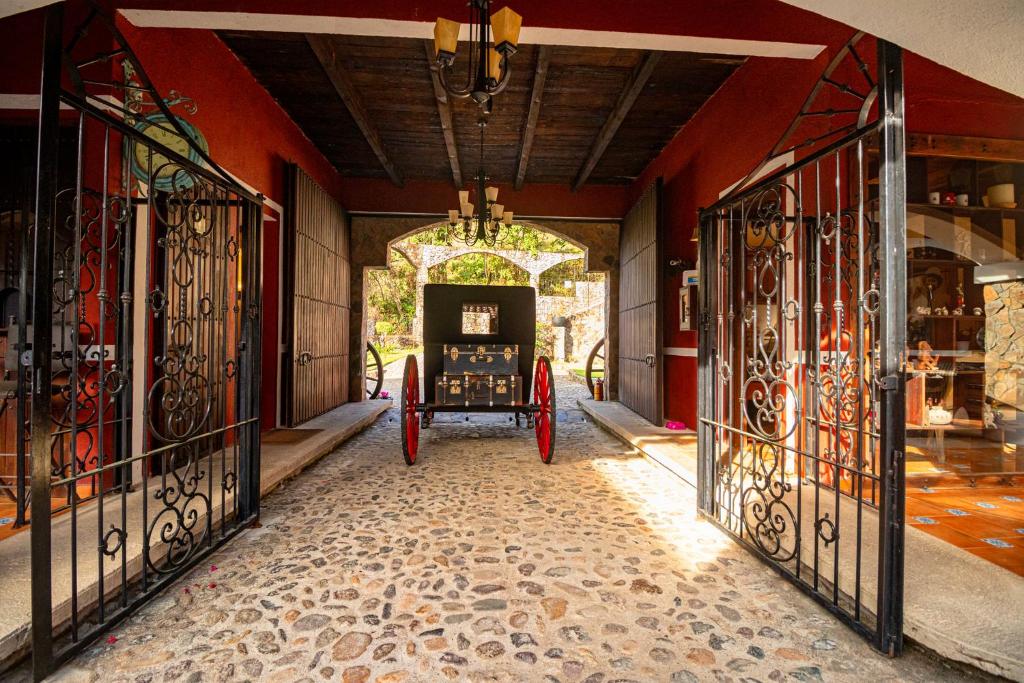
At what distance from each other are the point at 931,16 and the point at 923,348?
358 cm

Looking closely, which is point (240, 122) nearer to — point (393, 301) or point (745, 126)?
point (745, 126)

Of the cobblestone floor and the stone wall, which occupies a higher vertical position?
the stone wall

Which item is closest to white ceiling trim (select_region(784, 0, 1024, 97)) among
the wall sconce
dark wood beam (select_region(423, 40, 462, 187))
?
dark wood beam (select_region(423, 40, 462, 187))

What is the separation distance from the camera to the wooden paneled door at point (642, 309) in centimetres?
618

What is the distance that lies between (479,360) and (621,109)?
10.4 ft

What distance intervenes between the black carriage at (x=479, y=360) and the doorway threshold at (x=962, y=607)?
2.66 meters

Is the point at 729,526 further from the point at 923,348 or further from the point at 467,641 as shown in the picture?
the point at 923,348

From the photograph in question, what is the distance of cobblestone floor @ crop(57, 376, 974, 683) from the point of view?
1638 mm

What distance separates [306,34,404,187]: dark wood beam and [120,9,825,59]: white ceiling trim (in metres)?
0.51

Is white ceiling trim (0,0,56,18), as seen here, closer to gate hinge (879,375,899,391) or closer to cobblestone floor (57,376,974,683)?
cobblestone floor (57,376,974,683)

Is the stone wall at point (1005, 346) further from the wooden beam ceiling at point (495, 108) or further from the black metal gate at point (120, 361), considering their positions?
the black metal gate at point (120, 361)

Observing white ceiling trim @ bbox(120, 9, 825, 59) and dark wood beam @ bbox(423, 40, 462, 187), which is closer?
white ceiling trim @ bbox(120, 9, 825, 59)

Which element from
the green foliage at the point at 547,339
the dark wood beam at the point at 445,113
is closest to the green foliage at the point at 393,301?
the green foliage at the point at 547,339

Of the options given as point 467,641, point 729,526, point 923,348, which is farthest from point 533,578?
point 923,348
